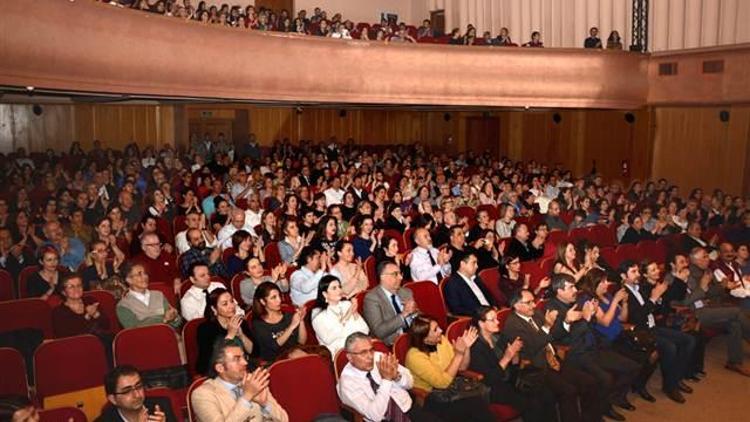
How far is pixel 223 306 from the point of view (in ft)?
12.9

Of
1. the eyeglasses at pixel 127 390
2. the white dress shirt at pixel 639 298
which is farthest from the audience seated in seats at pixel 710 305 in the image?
the eyeglasses at pixel 127 390

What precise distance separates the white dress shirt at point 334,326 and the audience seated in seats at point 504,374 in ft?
2.50

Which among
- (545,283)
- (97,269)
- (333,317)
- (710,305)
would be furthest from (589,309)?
(97,269)

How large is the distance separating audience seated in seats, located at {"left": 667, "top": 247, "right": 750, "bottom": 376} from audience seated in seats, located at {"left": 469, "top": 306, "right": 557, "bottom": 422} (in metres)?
2.16

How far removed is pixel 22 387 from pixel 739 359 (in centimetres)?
539

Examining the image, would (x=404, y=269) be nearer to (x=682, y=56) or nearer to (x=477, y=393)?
(x=477, y=393)

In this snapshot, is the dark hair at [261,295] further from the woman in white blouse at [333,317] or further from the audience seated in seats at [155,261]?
the audience seated in seats at [155,261]

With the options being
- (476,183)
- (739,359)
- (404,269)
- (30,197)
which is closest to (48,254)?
Result: (404,269)

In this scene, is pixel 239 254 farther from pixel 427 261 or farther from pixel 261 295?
pixel 427 261

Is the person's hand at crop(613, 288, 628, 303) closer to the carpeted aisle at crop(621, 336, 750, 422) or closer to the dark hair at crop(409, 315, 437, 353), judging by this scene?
the carpeted aisle at crop(621, 336, 750, 422)

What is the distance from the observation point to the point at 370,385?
362cm

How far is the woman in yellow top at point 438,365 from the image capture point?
12.6 feet

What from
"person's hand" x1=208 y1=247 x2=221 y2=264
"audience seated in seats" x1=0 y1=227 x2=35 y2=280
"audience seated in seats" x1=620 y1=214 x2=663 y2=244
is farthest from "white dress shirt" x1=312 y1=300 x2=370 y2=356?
"audience seated in seats" x1=620 y1=214 x2=663 y2=244

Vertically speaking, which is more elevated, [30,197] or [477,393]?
[30,197]
